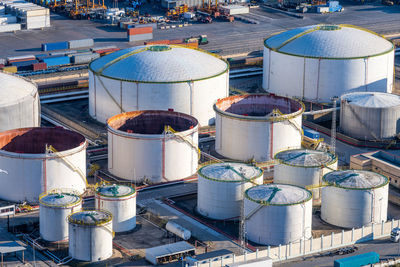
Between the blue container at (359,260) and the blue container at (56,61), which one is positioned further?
the blue container at (56,61)

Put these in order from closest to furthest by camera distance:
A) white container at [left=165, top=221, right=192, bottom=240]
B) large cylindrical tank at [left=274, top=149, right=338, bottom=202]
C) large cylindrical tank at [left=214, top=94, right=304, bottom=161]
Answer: white container at [left=165, top=221, right=192, bottom=240] → large cylindrical tank at [left=274, top=149, right=338, bottom=202] → large cylindrical tank at [left=214, top=94, right=304, bottom=161]

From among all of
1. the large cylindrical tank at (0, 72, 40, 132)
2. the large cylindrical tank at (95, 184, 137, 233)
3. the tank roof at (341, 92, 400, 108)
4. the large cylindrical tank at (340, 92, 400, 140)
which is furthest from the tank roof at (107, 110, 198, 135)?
the tank roof at (341, 92, 400, 108)

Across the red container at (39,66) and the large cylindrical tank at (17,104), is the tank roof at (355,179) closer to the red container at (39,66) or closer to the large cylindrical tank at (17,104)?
the large cylindrical tank at (17,104)

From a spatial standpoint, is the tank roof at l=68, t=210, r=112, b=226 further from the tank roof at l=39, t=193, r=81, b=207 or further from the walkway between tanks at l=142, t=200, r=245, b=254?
the walkway between tanks at l=142, t=200, r=245, b=254

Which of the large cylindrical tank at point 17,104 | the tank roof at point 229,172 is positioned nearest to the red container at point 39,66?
the large cylindrical tank at point 17,104

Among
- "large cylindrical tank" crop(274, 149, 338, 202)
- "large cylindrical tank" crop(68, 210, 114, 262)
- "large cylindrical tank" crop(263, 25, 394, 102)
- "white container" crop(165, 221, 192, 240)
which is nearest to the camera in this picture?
"large cylindrical tank" crop(68, 210, 114, 262)
